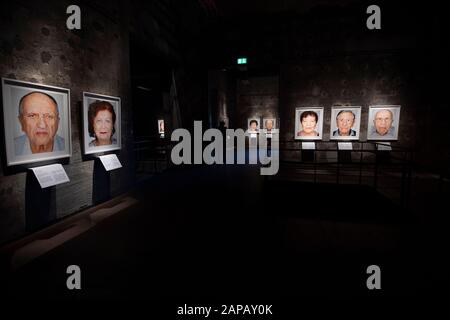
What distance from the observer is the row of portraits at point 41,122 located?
3422mm

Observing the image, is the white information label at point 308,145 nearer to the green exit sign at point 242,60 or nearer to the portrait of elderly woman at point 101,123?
the green exit sign at point 242,60

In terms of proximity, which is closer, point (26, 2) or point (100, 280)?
point (100, 280)

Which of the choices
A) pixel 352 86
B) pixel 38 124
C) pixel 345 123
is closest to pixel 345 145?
pixel 345 123

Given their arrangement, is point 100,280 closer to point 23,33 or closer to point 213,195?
point 213,195

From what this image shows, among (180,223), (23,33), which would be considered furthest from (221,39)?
(180,223)

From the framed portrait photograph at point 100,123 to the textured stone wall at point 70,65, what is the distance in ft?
0.48

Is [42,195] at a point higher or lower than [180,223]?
higher

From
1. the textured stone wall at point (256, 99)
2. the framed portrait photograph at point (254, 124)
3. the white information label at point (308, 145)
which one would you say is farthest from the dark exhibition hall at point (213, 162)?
the textured stone wall at point (256, 99)

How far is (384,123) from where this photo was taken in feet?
28.9

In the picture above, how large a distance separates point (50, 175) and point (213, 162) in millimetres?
7315

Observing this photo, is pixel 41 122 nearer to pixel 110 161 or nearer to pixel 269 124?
pixel 110 161

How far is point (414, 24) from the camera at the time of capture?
27.5 feet

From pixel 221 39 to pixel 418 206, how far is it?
8.98 metres

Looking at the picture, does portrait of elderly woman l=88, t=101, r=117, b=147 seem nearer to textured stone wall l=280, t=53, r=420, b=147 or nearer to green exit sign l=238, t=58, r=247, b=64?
green exit sign l=238, t=58, r=247, b=64
